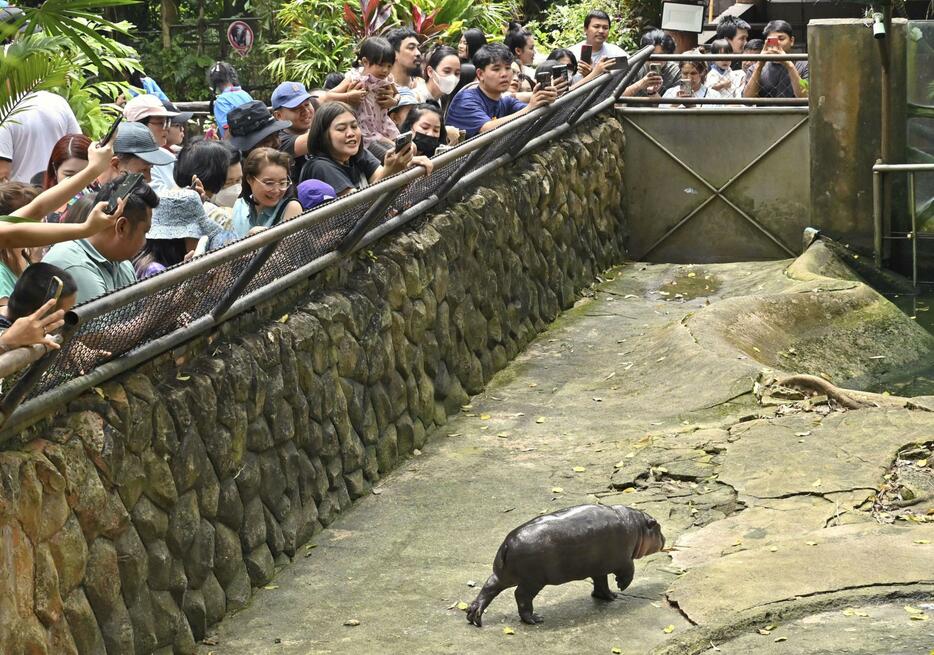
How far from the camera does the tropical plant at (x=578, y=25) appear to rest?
18.7 meters

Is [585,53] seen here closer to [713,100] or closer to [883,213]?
[713,100]

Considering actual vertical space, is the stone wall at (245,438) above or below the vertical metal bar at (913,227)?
above

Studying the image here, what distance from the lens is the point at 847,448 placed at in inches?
266

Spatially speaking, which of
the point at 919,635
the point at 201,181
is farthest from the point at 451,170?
the point at 919,635

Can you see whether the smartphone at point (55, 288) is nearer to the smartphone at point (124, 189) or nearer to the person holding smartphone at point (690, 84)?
the smartphone at point (124, 189)

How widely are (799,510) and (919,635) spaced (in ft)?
4.20

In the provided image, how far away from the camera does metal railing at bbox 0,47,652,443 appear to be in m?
4.48

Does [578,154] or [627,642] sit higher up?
[578,154]

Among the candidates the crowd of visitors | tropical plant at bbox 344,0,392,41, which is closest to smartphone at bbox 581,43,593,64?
the crowd of visitors

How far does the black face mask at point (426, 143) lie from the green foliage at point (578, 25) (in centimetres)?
1016

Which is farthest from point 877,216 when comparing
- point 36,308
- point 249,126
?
point 36,308

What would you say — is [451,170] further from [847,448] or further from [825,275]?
[825,275]

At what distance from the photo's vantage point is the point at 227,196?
23.9ft

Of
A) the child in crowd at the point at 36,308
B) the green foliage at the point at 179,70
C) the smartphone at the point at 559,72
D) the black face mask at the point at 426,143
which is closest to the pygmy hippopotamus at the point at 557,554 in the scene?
the child in crowd at the point at 36,308
